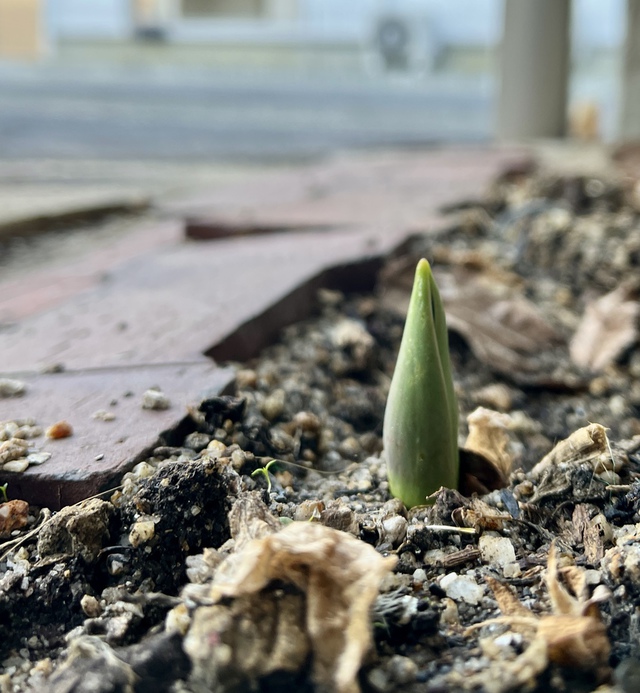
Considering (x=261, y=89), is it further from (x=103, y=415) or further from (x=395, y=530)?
(x=395, y=530)

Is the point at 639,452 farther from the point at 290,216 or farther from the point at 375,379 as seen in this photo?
the point at 290,216

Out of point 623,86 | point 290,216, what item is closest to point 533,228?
point 290,216

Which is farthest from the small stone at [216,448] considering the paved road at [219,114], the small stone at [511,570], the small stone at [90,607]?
the paved road at [219,114]

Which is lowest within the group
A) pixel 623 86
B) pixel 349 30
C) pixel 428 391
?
pixel 428 391

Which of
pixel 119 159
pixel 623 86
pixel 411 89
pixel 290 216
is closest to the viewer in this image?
pixel 290 216

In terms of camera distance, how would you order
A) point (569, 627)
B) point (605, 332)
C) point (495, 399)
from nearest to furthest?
point (569, 627) < point (495, 399) < point (605, 332)

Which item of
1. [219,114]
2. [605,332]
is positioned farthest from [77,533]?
[219,114]
